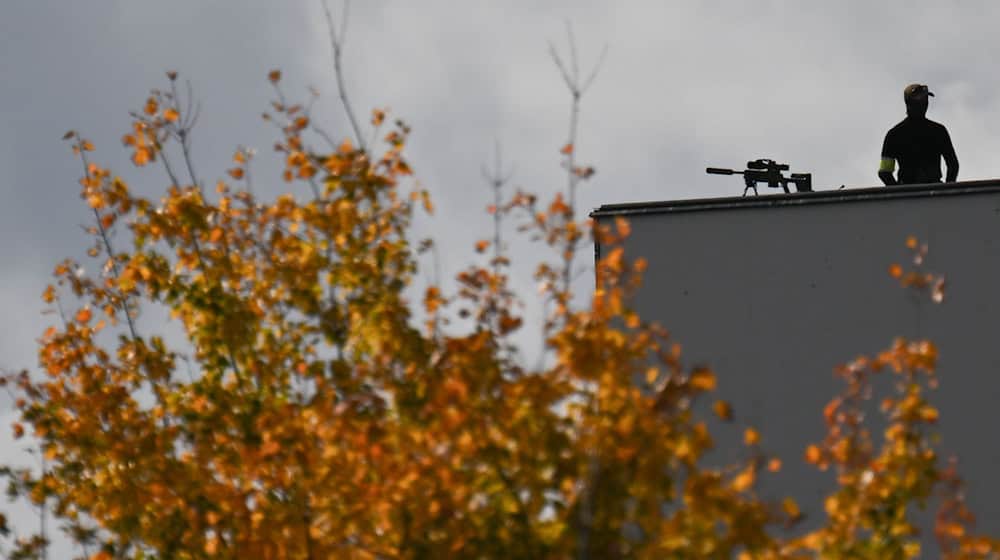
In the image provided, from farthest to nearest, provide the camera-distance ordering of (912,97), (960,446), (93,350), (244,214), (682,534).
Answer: (912,97) < (960,446) < (93,350) < (244,214) < (682,534)

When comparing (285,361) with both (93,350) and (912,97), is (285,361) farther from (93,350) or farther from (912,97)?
(912,97)

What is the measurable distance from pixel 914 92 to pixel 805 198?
3.37m

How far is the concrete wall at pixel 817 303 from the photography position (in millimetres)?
20188

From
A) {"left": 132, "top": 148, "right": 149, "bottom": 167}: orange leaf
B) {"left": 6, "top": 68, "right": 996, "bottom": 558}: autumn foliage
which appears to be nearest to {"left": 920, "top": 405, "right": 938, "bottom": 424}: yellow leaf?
{"left": 6, "top": 68, "right": 996, "bottom": 558}: autumn foliage

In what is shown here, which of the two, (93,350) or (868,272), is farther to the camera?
(868,272)

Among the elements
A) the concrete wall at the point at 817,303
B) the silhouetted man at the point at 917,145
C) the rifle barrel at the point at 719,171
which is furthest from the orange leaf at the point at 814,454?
the rifle barrel at the point at 719,171

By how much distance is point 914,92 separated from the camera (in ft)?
77.4

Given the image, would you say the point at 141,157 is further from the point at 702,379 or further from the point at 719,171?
the point at 719,171

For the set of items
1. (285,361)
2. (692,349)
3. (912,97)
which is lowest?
(285,361)

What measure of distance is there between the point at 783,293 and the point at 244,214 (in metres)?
8.74

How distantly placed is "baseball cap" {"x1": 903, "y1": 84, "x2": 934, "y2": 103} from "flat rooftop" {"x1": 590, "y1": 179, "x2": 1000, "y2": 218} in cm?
305

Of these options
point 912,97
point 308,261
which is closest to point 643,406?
point 308,261

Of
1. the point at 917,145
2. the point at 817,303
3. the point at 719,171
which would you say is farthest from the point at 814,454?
the point at 719,171

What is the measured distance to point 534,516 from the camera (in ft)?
33.6
